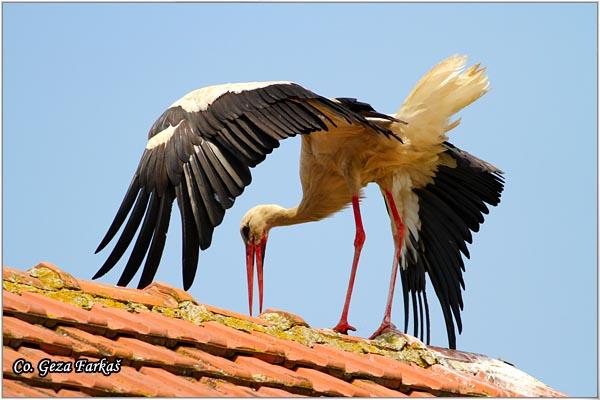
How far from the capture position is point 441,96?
672cm

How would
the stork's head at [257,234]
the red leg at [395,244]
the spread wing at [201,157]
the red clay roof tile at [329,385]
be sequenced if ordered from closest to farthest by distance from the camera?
the red clay roof tile at [329,385], the spread wing at [201,157], the red leg at [395,244], the stork's head at [257,234]

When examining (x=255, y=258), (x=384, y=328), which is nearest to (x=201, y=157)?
(x=384, y=328)

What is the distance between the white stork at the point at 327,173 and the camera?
18.6 feet

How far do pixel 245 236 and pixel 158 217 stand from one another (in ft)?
8.88

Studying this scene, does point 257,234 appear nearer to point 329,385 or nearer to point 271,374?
point 329,385

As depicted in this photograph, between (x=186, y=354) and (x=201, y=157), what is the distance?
1.85 meters

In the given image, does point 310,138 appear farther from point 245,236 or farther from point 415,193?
point 245,236

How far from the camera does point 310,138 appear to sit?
23.6 feet

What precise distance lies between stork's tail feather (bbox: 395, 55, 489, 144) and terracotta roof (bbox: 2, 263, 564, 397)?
1.81 m

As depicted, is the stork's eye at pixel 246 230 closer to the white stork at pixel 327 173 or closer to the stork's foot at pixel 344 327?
the white stork at pixel 327 173

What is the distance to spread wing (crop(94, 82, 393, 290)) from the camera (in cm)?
552

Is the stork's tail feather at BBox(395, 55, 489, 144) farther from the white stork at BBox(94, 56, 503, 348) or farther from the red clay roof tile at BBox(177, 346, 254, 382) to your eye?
the red clay roof tile at BBox(177, 346, 254, 382)

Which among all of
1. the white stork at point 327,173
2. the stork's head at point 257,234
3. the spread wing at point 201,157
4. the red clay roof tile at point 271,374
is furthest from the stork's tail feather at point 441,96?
the red clay roof tile at point 271,374

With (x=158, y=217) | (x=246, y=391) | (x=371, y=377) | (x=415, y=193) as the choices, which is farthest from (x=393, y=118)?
(x=246, y=391)
